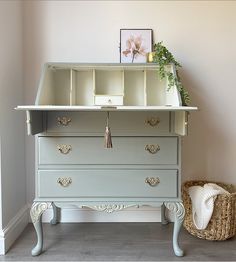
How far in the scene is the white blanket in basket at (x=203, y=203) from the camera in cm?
202

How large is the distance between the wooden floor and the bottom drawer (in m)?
0.42

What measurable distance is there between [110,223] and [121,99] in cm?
109

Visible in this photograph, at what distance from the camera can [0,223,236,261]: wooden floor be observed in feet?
6.23

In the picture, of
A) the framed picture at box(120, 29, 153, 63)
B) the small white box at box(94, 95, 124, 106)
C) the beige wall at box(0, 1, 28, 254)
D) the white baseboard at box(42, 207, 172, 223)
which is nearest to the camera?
the beige wall at box(0, 1, 28, 254)

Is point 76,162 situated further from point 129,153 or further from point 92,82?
point 92,82

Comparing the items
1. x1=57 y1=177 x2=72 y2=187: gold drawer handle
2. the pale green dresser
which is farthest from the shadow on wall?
x1=57 y1=177 x2=72 y2=187: gold drawer handle

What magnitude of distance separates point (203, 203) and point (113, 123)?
0.88 meters

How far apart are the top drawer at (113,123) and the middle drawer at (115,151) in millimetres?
48

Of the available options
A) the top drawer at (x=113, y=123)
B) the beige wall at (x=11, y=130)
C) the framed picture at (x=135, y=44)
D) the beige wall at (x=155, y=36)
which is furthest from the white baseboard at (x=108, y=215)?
the framed picture at (x=135, y=44)

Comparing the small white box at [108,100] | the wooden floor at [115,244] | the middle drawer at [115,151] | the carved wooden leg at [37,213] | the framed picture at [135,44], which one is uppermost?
the framed picture at [135,44]

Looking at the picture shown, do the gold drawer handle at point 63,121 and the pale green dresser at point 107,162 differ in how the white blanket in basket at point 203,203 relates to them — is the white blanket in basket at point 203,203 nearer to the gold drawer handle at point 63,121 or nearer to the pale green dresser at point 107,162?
the pale green dresser at point 107,162

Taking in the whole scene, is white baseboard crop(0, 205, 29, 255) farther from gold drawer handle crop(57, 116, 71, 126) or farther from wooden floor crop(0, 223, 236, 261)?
gold drawer handle crop(57, 116, 71, 126)

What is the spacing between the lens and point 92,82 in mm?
2230

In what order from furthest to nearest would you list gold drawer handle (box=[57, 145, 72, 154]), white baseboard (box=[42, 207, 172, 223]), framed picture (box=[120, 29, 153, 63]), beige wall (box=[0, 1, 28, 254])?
white baseboard (box=[42, 207, 172, 223]) → framed picture (box=[120, 29, 153, 63]) → beige wall (box=[0, 1, 28, 254]) → gold drawer handle (box=[57, 145, 72, 154])
